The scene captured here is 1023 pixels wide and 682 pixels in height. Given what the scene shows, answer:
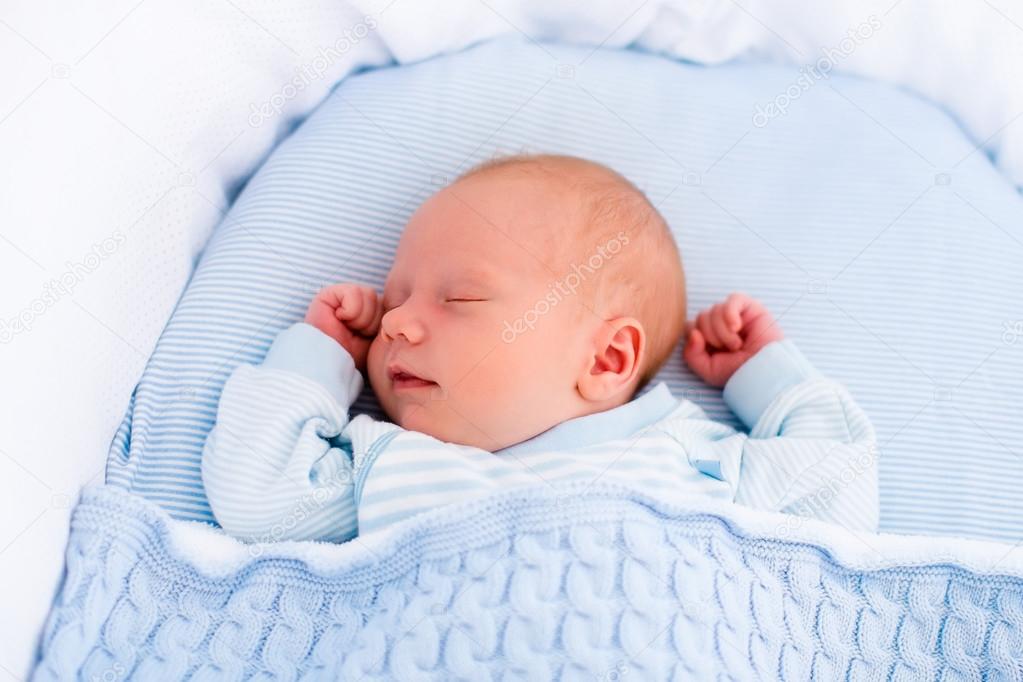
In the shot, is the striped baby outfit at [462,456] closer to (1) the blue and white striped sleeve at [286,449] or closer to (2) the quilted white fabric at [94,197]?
(1) the blue and white striped sleeve at [286,449]

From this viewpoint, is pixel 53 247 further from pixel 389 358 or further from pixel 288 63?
pixel 288 63

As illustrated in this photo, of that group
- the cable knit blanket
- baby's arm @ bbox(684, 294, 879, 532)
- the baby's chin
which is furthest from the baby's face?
baby's arm @ bbox(684, 294, 879, 532)

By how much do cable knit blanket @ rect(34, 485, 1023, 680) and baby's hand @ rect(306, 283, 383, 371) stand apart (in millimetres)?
334

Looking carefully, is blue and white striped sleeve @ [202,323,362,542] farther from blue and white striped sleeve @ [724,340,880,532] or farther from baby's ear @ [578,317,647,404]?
blue and white striped sleeve @ [724,340,880,532]

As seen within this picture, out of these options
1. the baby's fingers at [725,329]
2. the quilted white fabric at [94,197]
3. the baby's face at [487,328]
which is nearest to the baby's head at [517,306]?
the baby's face at [487,328]

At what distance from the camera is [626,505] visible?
1.07 m

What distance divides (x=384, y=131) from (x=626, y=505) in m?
0.77

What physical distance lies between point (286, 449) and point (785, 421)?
69 cm

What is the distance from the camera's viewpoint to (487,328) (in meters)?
1.20

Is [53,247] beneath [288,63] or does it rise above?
beneath

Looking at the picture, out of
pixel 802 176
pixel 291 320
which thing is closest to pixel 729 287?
pixel 802 176

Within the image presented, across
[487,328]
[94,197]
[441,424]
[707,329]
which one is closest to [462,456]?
[441,424]

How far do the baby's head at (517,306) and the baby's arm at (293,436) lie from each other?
68 millimetres

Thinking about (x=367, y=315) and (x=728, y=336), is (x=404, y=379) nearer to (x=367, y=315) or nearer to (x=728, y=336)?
(x=367, y=315)
